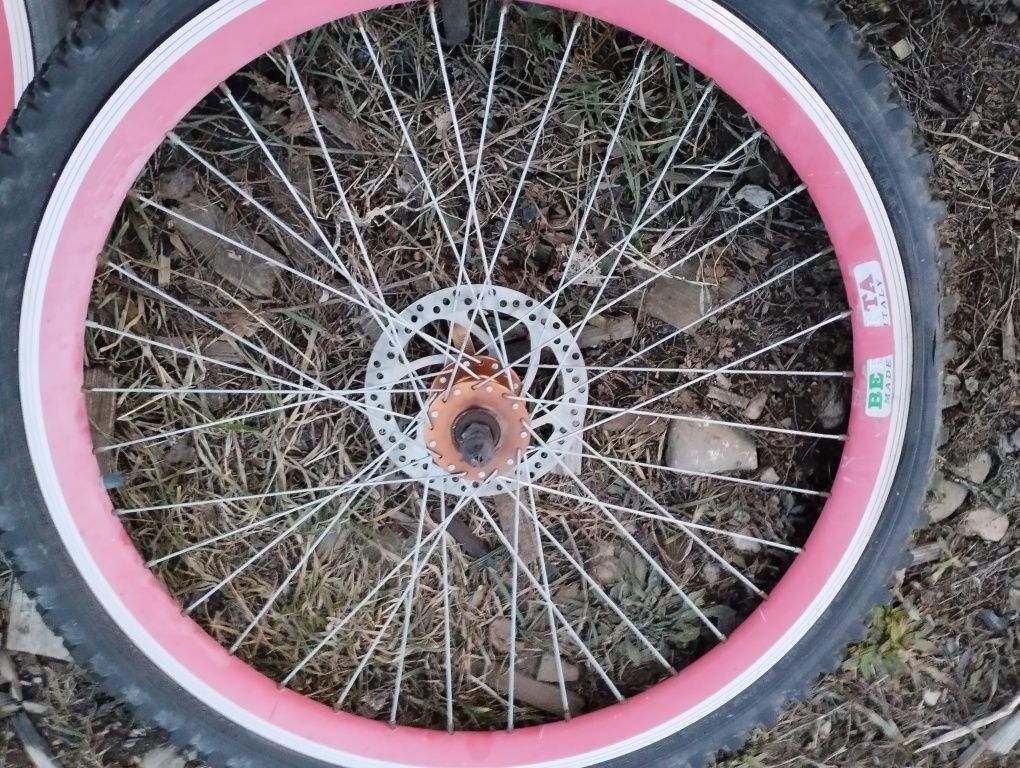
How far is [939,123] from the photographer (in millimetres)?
1205

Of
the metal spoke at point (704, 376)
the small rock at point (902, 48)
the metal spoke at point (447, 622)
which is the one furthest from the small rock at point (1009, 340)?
the metal spoke at point (447, 622)

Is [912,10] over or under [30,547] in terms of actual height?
over

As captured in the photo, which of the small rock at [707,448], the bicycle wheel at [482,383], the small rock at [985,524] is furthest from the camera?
the small rock at [985,524]

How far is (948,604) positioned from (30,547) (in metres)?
1.26

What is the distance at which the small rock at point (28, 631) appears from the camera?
4.00ft

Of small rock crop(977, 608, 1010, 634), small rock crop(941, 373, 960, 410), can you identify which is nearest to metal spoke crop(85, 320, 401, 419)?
small rock crop(941, 373, 960, 410)

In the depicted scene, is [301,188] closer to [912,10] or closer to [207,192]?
[207,192]

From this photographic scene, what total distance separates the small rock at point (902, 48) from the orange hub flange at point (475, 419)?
2.22ft

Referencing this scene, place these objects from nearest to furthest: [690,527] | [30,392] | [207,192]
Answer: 1. [30,392]
2. [207,192]
3. [690,527]

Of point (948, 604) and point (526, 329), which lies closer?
point (526, 329)

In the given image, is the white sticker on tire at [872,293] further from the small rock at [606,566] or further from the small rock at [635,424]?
the small rock at [606,566]

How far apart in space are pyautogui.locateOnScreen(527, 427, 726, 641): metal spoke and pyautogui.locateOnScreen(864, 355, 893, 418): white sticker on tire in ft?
1.08

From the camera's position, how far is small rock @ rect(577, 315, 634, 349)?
1160 mm

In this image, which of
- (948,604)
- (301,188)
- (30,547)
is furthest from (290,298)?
(948,604)
